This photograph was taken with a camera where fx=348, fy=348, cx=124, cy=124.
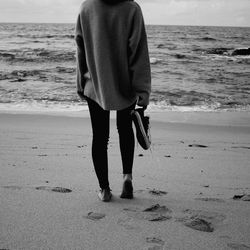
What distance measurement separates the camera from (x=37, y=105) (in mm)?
7766

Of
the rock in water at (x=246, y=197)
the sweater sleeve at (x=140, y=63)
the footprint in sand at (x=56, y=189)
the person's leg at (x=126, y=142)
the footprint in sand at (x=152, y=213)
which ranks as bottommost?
the rock in water at (x=246, y=197)

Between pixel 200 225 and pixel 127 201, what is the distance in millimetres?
631

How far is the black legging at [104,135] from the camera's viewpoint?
97.7 inches

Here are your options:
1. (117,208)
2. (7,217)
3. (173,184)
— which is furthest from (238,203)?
(7,217)

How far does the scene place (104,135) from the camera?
2535 millimetres

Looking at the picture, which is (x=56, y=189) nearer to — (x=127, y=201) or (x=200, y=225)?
(x=127, y=201)

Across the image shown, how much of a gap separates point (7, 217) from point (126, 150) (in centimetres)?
92

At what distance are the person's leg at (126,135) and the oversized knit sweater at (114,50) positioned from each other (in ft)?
0.28

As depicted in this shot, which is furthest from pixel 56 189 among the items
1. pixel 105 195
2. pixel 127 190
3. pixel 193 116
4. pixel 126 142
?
pixel 193 116

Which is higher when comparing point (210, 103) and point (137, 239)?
point (137, 239)

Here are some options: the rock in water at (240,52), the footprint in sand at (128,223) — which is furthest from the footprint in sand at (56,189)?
the rock in water at (240,52)

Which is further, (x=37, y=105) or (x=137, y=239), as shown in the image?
(x=37, y=105)

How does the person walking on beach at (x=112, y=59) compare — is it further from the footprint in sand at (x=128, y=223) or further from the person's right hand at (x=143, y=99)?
the footprint in sand at (x=128, y=223)

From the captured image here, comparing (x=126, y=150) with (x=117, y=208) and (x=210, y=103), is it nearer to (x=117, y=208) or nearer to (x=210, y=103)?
(x=117, y=208)
